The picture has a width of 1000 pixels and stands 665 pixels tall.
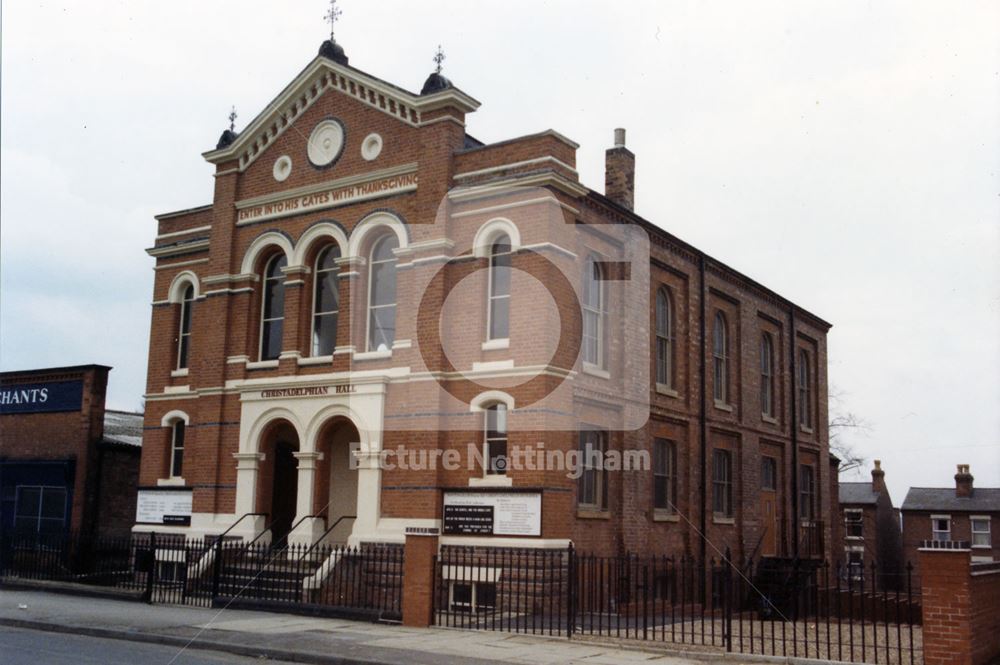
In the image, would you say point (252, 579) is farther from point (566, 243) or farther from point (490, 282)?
point (566, 243)

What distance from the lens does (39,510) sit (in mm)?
28672

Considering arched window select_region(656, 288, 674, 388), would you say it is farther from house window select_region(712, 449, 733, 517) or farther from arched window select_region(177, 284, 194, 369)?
arched window select_region(177, 284, 194, 369)

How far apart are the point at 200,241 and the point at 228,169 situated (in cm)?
199

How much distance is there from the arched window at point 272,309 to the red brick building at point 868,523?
1447 inches

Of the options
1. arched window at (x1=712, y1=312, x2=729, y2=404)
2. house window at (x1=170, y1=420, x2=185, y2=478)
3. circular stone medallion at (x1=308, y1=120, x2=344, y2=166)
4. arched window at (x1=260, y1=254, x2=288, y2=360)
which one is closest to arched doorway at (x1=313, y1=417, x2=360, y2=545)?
arched window at (x1=260, y1=254, x2=288, y2=360)

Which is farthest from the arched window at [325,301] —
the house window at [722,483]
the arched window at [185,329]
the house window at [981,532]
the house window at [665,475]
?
the house window at [981,532]

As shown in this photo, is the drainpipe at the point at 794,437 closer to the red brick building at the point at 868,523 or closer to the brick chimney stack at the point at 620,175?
the brick chimney stack at the point at 620,175

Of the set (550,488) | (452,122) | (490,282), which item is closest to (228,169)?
(452,122)

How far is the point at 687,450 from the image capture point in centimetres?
2503

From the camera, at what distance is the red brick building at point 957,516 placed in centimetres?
5069

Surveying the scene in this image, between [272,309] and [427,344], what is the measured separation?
17.7 ft

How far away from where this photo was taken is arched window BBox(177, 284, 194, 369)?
1014 inches

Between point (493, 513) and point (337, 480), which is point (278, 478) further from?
point (493, 513)

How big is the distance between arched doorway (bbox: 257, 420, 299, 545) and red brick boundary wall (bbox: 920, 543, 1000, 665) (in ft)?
46.2
